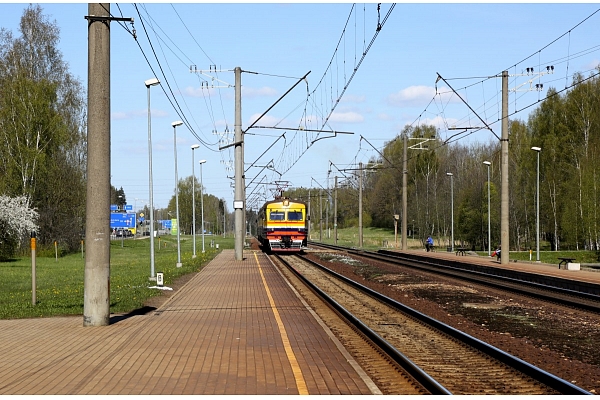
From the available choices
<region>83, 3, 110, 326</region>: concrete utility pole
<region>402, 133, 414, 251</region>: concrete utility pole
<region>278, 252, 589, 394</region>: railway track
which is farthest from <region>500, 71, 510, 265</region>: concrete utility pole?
<region>83, 3, 110, 326</region>: concrete utility pole

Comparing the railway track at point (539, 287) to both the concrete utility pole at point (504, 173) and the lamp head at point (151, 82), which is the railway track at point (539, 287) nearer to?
the concrete utility pole at point (504, 173)

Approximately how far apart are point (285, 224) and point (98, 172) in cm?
3654

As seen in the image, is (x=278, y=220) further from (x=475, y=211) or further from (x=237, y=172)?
(x=475, y=211)

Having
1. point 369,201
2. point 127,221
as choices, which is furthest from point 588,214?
point 369,201

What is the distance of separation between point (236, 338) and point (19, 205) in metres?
46.6

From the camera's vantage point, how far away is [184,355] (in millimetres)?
10758

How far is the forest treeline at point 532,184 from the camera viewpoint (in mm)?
65250

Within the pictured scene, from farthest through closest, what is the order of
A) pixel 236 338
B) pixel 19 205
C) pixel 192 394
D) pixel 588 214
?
pixel 588 214, pixel 19 205, pixel 236 338, pixel 192 394

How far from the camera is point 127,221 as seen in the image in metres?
85.3

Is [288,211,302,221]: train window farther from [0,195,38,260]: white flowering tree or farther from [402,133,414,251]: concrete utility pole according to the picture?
[0,195,38,260]: white flowering tree

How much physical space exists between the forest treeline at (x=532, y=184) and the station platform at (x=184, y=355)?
39.6 meters

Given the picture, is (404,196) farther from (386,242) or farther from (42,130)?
(42,130)

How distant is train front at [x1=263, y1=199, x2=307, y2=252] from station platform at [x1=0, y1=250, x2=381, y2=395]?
32159mm

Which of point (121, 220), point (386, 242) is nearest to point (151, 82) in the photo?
point (386, 242)
